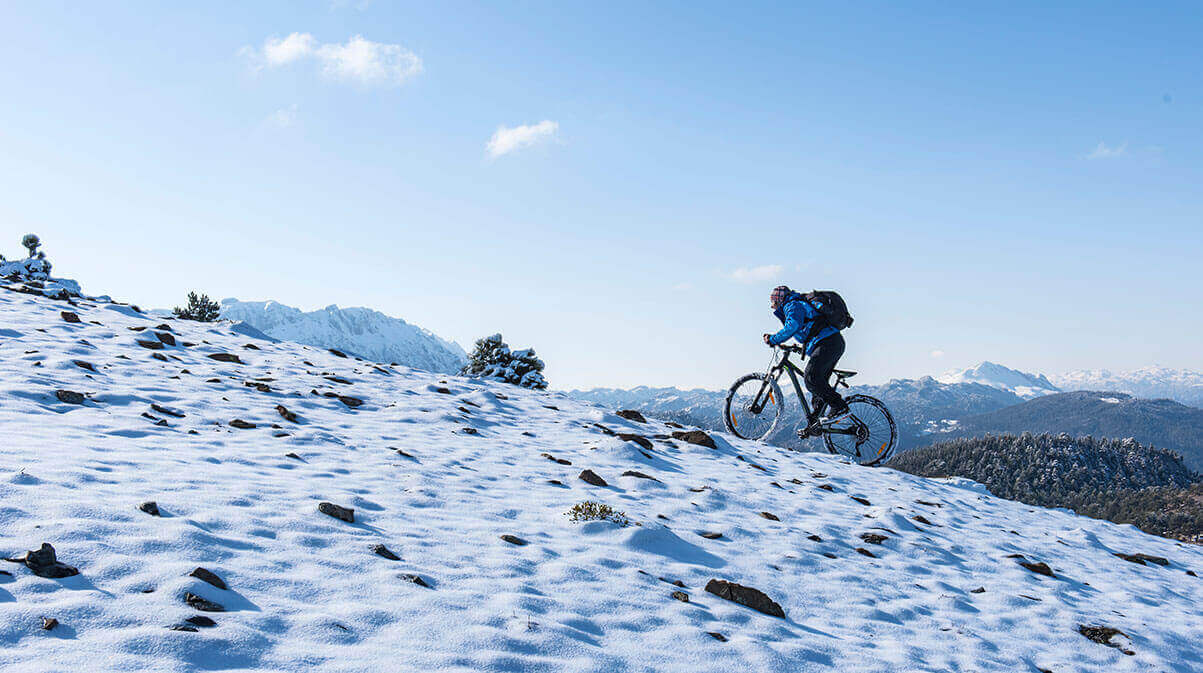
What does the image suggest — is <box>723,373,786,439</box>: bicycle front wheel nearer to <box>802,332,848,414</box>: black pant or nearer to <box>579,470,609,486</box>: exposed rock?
<box>802,332,848,414</box>: black pant

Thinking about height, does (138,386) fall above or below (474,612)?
above

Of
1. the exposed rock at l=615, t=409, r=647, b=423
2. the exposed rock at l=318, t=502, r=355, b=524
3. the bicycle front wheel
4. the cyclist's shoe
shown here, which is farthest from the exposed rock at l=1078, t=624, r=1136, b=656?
the exposed rock at l=615, t=409, r=647, b=423

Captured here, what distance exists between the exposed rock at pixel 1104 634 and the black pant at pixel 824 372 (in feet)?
24.7

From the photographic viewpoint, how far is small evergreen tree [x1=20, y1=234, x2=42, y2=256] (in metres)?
43.8

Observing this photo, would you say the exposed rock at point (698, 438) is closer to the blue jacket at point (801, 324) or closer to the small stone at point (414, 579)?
the blue jacket at point (801, 324)

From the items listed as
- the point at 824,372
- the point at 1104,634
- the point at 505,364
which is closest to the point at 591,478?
the point at 1104,634

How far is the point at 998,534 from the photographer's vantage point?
11430mm

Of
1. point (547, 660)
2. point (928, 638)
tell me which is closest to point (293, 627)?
point (547, 660)

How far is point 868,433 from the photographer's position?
15.7m

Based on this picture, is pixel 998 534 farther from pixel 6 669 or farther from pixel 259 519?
pixel 6 669

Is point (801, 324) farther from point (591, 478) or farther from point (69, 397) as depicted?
point (69, 397)

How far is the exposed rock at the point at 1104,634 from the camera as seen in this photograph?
22.6 feet

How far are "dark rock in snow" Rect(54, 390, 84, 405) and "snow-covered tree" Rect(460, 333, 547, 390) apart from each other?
94.5 feet

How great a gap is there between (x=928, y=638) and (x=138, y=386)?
12.7 metres
